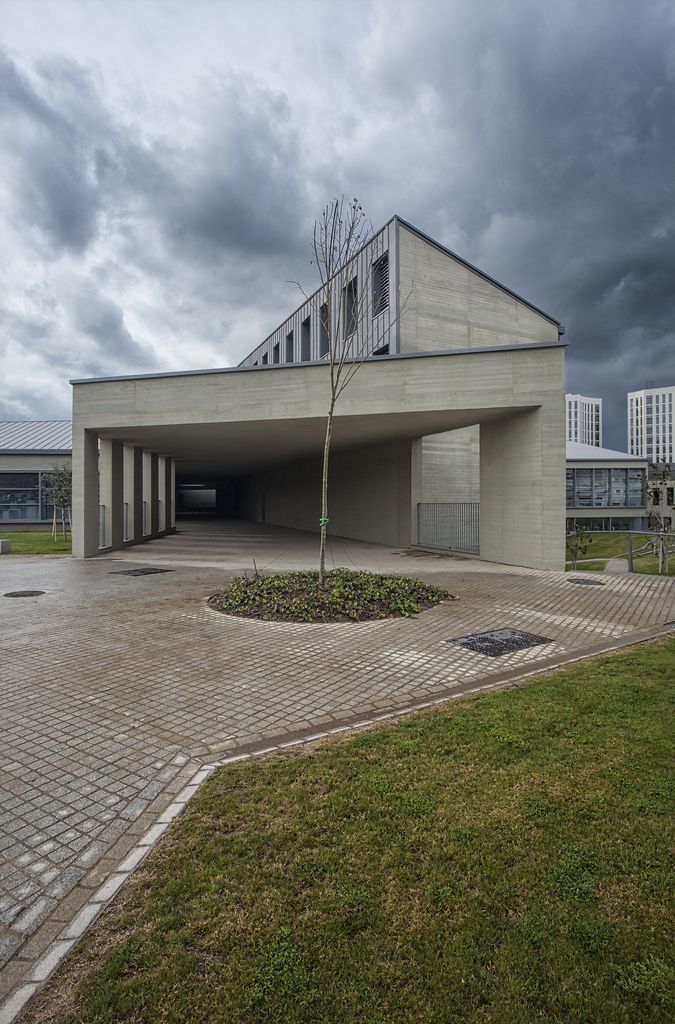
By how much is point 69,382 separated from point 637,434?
18248cm

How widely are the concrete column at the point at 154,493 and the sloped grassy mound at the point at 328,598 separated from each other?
1502 cm

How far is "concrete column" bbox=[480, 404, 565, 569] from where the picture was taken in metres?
13.2

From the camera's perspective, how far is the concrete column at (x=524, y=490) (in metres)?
13.2

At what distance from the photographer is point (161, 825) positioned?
9.36 ft

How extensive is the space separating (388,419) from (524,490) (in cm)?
424

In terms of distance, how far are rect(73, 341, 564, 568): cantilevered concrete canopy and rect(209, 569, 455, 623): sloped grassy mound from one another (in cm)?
556

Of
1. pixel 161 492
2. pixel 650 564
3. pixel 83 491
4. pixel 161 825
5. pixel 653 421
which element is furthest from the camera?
pixel 653 421

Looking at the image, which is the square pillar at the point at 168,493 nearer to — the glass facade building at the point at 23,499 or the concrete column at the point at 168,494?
the concrete column at the point at 168,494

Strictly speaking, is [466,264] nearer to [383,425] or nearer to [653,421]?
[383,425]

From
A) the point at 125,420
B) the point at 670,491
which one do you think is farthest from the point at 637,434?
the point at 125,420

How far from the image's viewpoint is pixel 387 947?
2033mm

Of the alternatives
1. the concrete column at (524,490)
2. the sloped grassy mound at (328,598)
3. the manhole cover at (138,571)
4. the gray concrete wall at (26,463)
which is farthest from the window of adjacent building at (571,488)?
the gray concrete wall at (26,463)

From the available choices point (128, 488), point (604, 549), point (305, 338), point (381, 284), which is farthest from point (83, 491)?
point (604, 549)

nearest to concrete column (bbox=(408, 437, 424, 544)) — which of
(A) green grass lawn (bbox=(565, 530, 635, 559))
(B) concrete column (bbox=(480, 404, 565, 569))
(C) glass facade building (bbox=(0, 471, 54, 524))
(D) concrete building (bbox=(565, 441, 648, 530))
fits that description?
(B) concrete column (bbox=(480, 404, 565, 569))
